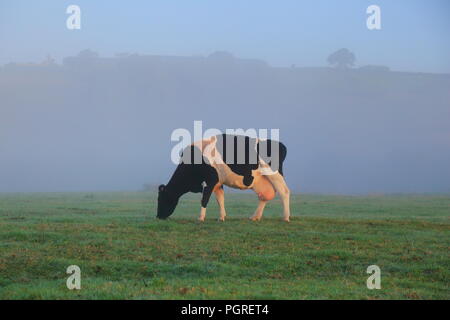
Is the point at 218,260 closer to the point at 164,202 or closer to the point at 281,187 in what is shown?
the point at 164,202

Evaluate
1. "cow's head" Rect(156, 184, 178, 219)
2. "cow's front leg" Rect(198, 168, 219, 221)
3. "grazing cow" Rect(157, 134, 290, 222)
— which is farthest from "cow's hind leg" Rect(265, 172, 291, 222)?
"cow's head" Rect(156, 184, 178, 219)

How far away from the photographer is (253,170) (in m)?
22.1

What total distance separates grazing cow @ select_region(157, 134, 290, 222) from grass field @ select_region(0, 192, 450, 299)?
1.53 meters

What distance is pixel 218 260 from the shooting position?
47.7ft

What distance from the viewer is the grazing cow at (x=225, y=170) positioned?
21.8 m

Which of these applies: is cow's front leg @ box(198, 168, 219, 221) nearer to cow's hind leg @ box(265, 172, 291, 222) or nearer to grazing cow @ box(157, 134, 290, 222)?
grazing cow @ box(157, 134, 290, 222)

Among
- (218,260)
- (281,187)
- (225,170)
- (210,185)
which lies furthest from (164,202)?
(218,260)

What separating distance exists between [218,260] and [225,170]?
295 inches

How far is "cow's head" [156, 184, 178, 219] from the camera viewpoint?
2223cm

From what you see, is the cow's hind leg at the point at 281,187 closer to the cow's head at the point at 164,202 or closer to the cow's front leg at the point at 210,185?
the cow's front leg at the point at 210,185

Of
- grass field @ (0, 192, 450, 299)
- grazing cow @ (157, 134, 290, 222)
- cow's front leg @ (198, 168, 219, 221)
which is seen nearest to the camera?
grass field @ (0, 192, 450, 299)
